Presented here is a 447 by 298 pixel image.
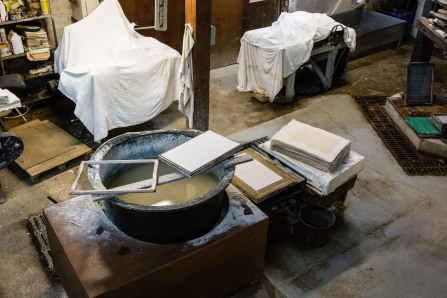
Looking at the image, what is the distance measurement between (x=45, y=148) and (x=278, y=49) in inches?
153

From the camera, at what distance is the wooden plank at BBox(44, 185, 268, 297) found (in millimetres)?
3070

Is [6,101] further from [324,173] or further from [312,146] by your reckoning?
[324,173]

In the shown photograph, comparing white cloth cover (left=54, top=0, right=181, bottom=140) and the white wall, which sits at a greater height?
the white wall

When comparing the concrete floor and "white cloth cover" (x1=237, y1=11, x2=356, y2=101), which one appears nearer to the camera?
the concrete floor

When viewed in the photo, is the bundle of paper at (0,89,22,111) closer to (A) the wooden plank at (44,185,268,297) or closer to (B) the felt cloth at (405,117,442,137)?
(A) the wooden plank at (44,185,268,297)

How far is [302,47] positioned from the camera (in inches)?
279

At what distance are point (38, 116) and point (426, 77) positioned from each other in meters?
6.40

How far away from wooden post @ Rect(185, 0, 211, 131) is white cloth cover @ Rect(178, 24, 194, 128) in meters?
0.05

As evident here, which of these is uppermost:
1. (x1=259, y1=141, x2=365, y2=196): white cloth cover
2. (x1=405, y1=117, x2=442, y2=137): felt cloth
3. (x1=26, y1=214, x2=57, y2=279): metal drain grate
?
(x1=259, y1=141, x2=365, y2=196): white cloth cover

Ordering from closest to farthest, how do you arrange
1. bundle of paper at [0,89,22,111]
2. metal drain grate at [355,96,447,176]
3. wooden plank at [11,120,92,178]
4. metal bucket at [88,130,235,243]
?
metal bucket at [88,130,235,243] → bundle of paper at [0,89,22,111] → wooden plank at [11,120,92,178] → metal drain grate at [355,96,447,176]

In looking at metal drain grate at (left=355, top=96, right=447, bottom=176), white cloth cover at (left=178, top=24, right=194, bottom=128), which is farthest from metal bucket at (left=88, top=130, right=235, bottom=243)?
metal drain grate at (left=355, top=96, right=447, bottom=176)

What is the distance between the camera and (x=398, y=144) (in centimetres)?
623

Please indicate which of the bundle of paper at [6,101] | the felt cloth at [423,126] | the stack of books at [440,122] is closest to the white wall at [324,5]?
the felt cloth at [423,126]

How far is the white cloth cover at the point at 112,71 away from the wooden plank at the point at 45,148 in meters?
0.35
